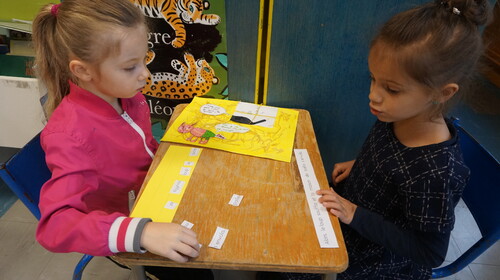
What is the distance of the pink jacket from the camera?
648mm

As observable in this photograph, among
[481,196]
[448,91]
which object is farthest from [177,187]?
[481,196]

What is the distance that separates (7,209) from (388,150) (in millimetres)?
1881

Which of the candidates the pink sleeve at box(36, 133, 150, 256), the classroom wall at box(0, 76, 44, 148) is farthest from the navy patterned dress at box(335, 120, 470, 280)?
the classroom wall at box(0, 76, 44, 148)

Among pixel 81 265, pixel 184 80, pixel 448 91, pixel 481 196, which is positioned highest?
pixel 448 91

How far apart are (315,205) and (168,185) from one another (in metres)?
0.39

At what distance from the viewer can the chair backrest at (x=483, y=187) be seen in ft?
2.88

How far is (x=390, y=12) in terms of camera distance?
42.6 inches

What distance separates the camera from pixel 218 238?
72cm

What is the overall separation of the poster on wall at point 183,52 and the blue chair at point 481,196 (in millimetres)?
878

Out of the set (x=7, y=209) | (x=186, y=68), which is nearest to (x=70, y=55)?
(x=186, y=68)

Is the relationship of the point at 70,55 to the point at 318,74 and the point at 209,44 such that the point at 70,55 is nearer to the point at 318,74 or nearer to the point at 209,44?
the point at 209,44

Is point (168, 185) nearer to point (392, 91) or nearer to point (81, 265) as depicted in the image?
point (81, 265)

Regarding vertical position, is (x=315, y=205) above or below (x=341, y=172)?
above

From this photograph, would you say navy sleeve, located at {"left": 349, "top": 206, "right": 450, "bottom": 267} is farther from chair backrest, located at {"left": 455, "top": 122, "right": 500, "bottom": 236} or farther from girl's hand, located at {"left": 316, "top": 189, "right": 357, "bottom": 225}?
chair backrest, located at {"left": 455, "top": 122, "right": 500, "bottom": 236}
